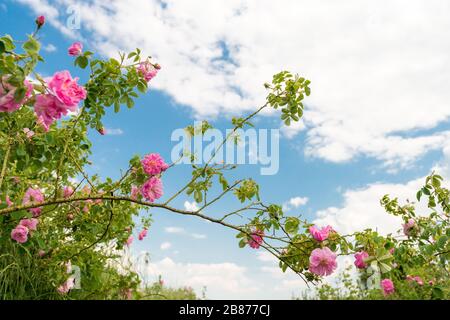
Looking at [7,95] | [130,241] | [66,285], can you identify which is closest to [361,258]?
[7,95]

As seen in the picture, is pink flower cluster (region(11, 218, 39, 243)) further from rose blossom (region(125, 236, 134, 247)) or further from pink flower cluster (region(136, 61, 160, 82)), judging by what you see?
rose blossom (region(125, 236, 134, 247))

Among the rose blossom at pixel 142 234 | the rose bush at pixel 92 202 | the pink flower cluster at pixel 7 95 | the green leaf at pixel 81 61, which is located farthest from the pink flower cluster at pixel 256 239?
the rose blossom at pixel 142 234

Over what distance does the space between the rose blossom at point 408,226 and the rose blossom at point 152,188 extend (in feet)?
6.51

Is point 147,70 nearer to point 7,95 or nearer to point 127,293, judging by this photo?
point 7,95

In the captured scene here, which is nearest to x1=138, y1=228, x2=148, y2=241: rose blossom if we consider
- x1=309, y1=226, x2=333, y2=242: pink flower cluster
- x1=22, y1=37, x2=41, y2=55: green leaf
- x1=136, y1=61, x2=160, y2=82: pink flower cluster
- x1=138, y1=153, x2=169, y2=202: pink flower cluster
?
x1=138, y1=153, x2=169, y2=202: pink flower cluster

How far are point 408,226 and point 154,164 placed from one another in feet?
6.82

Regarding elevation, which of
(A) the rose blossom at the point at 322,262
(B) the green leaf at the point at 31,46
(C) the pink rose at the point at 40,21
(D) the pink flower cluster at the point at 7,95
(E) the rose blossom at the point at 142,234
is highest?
(C) the pink rose at the point at 40,21

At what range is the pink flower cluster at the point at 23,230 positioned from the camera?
2756mm

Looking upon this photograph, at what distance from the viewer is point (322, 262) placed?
7.82 feet

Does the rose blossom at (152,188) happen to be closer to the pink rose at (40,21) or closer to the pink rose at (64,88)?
the pink rose at (40,21)

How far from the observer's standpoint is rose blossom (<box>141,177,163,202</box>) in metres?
2.93
